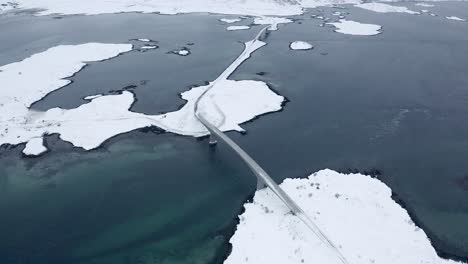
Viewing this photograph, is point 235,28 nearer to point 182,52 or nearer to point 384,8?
point 182,52

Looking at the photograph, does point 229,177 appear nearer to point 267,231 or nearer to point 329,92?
point 267,231

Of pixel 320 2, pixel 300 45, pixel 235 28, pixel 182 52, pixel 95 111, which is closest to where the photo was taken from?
pixel 95 111

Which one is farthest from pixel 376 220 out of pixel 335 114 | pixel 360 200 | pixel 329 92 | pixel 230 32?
pixel 230 32

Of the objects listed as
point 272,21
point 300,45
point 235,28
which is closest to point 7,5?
point 235,28

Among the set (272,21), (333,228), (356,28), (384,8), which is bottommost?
(384,8)

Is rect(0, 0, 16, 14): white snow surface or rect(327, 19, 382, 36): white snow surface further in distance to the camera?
rect(0, 0, 16, 14): white snow surface

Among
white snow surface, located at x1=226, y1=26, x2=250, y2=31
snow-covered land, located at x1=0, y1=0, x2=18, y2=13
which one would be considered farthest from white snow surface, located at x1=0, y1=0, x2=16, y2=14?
white snow surface, located at x1=226, y1=26, x2=250, y2=31

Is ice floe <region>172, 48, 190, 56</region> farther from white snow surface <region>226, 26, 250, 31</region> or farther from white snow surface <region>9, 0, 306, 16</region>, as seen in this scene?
white snow surface <region>9, 0, 306, 16</region>
